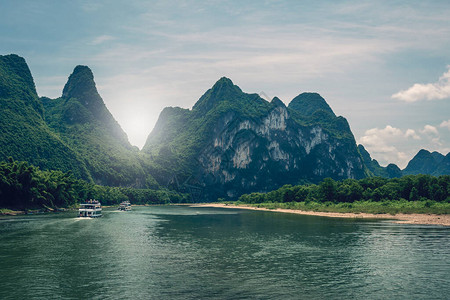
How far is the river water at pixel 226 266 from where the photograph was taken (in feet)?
107

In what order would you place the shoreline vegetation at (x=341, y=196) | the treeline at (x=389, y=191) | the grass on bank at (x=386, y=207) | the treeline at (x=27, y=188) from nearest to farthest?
the grass on bank at (x=386, y=207) → the shoreline vegetation at (x=341, y=196) → the treeline at (x=27, y=188) → the treeline at (x=389, y=191)

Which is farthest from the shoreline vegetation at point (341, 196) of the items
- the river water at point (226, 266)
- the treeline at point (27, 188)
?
the river water at point (226, 266)

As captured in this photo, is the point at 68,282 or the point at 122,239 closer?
the point at 68,282

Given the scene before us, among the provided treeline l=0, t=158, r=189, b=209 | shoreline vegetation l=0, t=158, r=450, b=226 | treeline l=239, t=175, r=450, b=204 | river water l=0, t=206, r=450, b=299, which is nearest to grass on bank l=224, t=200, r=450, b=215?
shoreline vegetation l=0, t=158, r=450, b=226

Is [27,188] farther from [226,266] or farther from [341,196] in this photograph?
[341,196]

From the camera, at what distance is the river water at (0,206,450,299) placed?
32.7 meters

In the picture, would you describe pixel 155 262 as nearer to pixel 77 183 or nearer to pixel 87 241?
pixel 87 241

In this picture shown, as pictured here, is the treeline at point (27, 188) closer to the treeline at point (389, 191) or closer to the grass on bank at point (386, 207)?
the grass on bank at point (386, 207)

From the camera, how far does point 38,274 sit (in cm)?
3872

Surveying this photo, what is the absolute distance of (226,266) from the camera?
43.2 metres

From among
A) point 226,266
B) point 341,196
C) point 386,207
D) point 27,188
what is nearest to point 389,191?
point 386,207

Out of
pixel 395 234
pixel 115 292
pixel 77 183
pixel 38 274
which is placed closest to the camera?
pixel 115 292

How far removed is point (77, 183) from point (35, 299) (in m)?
171

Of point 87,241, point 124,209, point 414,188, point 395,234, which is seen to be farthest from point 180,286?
point 124,209
